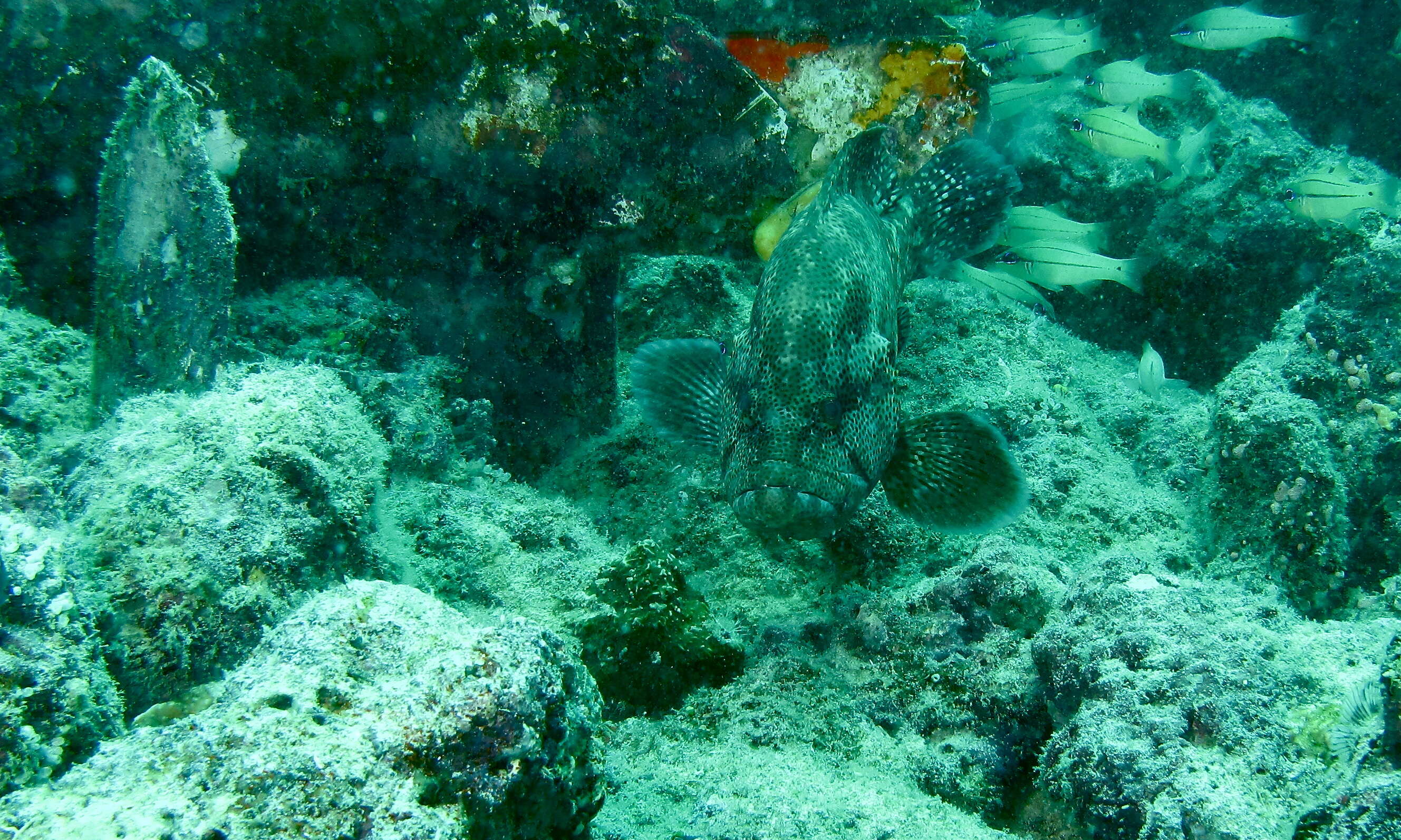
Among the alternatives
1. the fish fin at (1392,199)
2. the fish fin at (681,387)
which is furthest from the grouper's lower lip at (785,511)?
the fish fin at (1392,199)

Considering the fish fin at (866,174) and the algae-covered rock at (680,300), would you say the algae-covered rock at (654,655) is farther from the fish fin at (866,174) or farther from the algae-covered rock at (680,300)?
the fish fin at (866,174)

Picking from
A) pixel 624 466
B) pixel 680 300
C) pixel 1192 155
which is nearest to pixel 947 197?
pixel 680 300

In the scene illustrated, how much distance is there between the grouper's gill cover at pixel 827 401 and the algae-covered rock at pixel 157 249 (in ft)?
7.39

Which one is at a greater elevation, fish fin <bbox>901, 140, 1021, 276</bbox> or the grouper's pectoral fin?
fish fin <bbox>901, 140, 1021, 276</bbox>

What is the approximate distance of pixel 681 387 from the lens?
373 centimetres

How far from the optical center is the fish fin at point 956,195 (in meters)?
4.46

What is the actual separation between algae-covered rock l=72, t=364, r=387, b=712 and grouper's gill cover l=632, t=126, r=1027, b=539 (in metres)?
1.70

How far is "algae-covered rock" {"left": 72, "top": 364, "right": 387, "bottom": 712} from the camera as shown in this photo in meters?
2.20

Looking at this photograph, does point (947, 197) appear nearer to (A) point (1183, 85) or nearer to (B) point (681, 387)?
(B) point (681, 387)

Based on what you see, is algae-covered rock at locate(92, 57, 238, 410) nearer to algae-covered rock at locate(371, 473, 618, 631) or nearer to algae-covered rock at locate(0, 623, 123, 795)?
algae-covered rock at locate(371, 473, 618, 631)

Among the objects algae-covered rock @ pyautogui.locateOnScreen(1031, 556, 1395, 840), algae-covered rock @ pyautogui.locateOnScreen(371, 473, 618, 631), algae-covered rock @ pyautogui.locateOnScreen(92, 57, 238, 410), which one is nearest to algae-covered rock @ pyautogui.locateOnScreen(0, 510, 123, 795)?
algae-covered rock @ pyautogui.locateOnScreen(371, 473, 618, 631)

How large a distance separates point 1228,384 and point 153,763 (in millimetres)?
5597

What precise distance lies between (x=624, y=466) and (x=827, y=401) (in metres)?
2.11

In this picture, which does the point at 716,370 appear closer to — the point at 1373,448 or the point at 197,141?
the point at 197,141
